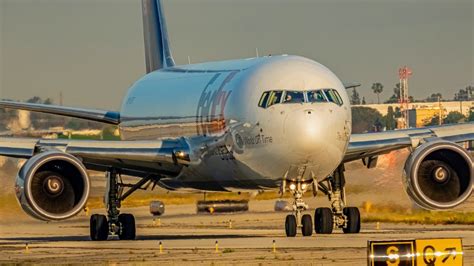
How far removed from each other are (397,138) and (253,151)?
198 inches

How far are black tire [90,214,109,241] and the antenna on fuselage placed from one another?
13.9m

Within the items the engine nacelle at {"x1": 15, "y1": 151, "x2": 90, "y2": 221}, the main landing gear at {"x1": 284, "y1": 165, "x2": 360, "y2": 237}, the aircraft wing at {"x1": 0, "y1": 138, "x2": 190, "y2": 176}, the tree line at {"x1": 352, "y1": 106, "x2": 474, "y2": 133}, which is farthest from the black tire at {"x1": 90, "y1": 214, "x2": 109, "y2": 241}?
the tree line at {"x1": 352, "y1": 106, "x2": 474, "y2": 133}

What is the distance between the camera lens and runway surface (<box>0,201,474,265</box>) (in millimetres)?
28406

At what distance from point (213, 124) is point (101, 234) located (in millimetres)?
4240

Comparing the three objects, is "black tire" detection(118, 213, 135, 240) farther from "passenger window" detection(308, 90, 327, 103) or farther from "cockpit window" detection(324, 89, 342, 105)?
"cockpit window" detection(324, 89, 342, 105)

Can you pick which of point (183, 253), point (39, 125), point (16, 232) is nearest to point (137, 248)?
point (183, 253)

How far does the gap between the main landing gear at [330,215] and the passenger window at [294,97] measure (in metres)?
2.09

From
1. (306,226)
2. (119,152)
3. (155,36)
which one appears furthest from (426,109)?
(306,226)

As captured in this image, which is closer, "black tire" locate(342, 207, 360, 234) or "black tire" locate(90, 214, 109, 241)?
"black tire" locate(342, 207, 360, 234)

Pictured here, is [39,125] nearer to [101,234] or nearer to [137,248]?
[101,234]

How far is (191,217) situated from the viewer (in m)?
53.8

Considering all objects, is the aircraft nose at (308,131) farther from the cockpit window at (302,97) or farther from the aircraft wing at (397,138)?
the aircraft wing at (397,138)

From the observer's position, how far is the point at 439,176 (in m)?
37.0

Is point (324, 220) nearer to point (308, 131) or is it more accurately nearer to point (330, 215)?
point (330, 215)
